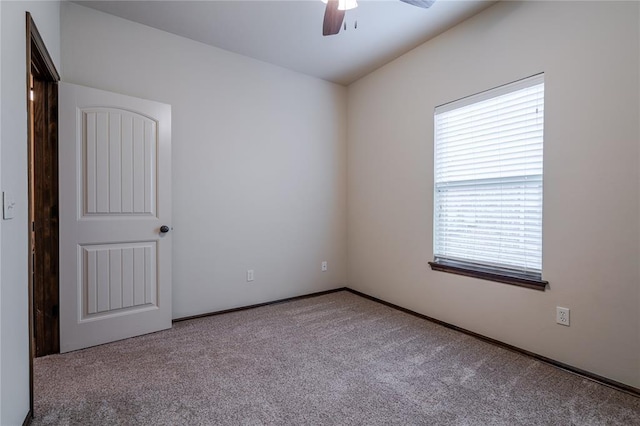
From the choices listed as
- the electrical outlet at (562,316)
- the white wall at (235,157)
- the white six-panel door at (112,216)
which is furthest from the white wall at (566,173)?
the white six-panel door at (112,216)

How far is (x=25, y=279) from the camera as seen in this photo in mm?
1597

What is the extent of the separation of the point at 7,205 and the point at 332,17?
6.56 ft

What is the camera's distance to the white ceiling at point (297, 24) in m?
2.49

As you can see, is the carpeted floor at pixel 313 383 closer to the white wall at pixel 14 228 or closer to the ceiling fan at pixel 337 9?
the white wall at pixel 14 228

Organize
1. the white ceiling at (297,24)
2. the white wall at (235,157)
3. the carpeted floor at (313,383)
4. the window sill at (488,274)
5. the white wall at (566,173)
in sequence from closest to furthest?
the carpeted floor at (313,383) < the white wall at (566,173) < the window sill at (488,274) < the white ceiling at (297,24) < the white wall at (235,157)

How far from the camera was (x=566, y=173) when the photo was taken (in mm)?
2105

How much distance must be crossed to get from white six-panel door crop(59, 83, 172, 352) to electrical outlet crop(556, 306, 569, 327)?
3.09m

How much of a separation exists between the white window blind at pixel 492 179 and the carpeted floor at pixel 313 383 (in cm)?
78

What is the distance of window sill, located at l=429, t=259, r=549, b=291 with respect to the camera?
7.43 feet

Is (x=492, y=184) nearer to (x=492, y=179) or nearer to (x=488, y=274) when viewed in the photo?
(x=492, y=179)

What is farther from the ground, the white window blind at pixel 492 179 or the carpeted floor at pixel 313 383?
the white window blind at pixel 492 179

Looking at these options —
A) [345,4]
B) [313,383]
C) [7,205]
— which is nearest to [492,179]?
[345,4]

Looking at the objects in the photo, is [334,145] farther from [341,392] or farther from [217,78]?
[341,392]

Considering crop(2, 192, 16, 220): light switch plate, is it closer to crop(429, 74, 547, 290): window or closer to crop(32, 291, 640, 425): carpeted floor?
crop(32, 291, 640, 425): carpeted floor
